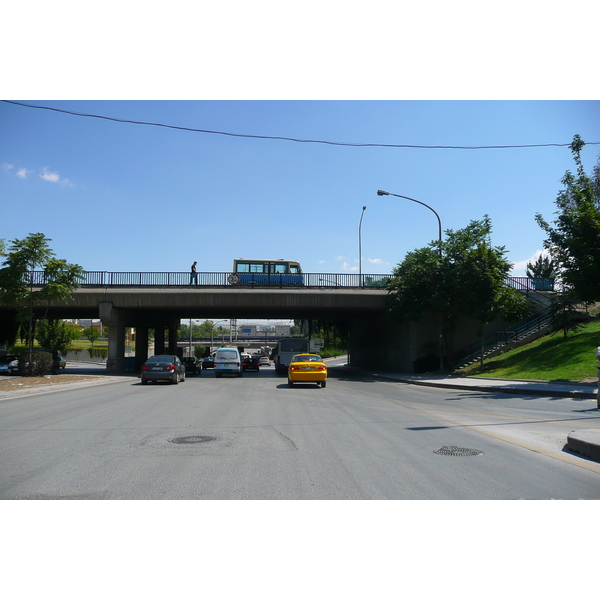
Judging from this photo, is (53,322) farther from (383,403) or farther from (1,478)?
(1,478)

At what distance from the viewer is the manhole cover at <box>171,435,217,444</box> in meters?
9.62

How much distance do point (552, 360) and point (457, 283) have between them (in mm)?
6771

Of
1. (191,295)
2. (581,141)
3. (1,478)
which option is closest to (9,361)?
(191,295)

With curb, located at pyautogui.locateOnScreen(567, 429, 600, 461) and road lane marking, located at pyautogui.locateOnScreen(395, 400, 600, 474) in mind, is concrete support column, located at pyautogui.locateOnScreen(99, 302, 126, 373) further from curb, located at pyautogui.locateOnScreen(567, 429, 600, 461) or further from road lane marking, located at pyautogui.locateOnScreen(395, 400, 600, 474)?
curb, located at pyautogui.locateOnScreen(567, 429, 600, 461)

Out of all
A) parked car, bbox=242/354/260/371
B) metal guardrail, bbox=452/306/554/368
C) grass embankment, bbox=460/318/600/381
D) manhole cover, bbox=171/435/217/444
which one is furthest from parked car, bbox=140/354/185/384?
parked car, bbox=242/354/260/371

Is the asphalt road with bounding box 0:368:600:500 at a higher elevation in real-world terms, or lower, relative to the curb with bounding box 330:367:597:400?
lower

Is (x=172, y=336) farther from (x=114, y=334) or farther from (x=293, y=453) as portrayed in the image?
(x=293, y=453)

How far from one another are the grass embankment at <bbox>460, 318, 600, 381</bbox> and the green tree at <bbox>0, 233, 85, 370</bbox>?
22.7 m

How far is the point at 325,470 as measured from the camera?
24.2ft

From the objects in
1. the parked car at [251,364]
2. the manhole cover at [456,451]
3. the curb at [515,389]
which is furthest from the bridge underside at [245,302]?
the manhole cover at [456,451]

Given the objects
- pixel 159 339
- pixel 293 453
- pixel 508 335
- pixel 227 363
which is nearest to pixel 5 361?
pixel 227 363

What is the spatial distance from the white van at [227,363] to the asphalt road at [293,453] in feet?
64.0

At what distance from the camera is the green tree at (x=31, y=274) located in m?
26.1
